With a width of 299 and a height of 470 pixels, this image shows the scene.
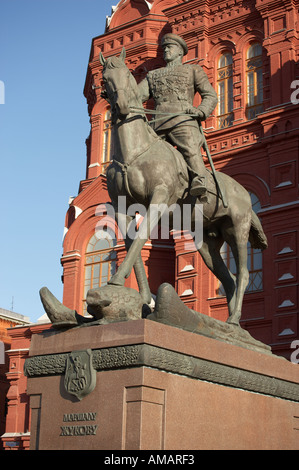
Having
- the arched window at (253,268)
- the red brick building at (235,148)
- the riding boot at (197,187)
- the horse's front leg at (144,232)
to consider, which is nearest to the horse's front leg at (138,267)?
the horse's front leg at (144,232)

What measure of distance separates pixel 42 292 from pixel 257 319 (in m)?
12.2

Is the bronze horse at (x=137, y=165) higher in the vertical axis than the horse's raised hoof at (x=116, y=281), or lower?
higher

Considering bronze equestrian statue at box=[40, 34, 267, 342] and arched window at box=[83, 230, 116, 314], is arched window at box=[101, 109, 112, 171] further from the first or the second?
bronze equestrian statue at box=[40, 34, 267, 342]

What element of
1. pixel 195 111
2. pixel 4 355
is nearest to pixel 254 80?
pixel 195 111

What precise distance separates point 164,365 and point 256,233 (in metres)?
3.55

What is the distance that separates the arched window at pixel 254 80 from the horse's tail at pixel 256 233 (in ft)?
41.2

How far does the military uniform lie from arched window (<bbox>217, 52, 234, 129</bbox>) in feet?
43.7

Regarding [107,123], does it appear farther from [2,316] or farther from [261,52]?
[2,316]

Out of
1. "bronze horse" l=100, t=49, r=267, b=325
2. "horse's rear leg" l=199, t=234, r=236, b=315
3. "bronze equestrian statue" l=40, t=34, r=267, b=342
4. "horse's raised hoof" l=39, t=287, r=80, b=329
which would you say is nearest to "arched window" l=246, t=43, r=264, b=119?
A: "bronze equestrian statue" l=40, t=34, r=267, b=342

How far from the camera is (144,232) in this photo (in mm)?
7289

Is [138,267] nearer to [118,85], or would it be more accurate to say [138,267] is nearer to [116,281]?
[116,281]

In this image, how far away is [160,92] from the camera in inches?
344

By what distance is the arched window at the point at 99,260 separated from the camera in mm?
22594

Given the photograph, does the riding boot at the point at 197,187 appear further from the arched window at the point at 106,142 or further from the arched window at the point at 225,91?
the arched window at the point at 106,142
